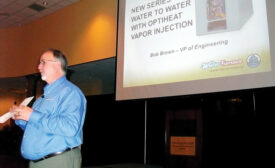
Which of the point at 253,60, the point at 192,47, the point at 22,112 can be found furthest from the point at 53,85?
the point at 253,60

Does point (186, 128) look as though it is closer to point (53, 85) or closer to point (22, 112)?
point (53, 85)

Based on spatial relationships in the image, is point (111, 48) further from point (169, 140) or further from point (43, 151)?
point (43, 151)

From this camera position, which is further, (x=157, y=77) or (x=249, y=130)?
(x=249, y=130)

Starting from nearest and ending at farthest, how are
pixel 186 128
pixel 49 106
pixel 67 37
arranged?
pixel 49 106, pixel 186 128, pixel 67 37

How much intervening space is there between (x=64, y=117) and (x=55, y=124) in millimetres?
67

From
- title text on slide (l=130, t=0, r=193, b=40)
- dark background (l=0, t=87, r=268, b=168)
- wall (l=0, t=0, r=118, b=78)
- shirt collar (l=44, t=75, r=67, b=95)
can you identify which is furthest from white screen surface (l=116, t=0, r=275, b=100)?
wall (l=0, t=0, r=118, b=78)

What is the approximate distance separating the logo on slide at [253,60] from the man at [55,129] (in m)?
1.22

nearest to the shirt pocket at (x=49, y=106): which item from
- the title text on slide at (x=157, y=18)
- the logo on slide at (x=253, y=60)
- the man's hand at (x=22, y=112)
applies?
the man's hand at (x=22, y=112)

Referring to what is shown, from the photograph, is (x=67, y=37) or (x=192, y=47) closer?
(x=192, y=47)

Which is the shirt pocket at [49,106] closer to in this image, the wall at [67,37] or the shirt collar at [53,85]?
the shirt collar at [53,85]

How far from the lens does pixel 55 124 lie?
1.32 meters

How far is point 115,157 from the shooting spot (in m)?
3.57

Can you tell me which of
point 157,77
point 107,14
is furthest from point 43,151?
point 107,14

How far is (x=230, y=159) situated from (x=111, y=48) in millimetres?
2115
